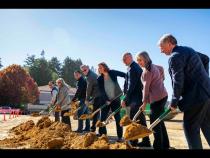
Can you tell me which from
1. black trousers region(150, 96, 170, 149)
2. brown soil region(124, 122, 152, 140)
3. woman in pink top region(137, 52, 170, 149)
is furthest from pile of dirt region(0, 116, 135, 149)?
woman in pink top region(137, 52, 170, 149)

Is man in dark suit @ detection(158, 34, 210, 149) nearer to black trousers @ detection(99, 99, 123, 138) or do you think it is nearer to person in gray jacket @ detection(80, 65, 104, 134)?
black trousers @ detection(99, 99, 123, 138)

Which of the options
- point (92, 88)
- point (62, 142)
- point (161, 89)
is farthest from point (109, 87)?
point (161, 89)

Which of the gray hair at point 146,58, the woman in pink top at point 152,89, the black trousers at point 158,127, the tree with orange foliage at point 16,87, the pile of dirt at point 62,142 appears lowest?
the tree with orange foliage at point 16,87

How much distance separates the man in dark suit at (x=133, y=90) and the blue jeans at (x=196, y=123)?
2.09 m

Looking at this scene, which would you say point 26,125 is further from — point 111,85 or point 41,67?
point 41,67

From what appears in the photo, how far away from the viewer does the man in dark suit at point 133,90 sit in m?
6.95

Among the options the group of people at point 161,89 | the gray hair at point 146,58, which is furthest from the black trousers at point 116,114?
the gray hair at point 146,58

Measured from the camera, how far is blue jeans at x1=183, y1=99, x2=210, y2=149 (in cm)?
477

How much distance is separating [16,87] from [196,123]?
5535cm

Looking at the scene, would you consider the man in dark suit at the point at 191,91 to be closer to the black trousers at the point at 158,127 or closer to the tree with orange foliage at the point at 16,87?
the black trousers at the point at 158,127

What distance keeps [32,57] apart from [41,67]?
22526mm

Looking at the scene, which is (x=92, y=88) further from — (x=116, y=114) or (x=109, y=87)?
(x=116, y=114)
